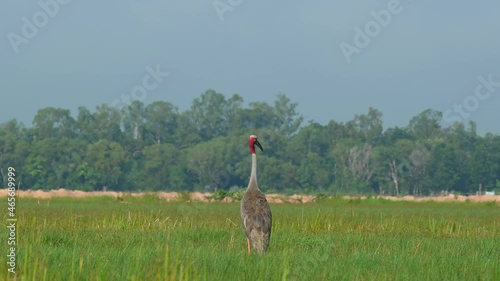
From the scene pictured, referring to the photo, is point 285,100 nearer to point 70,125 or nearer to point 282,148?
point 282,148

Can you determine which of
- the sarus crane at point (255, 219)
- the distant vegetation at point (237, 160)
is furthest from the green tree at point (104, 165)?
the sarus crane at point (255, 219)

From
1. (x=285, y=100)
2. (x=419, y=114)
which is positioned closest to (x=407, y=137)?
(x=419, y=114)

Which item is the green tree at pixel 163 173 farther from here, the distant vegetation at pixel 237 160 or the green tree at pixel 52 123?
the green tree at pixel 52 123

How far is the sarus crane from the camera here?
12664mm

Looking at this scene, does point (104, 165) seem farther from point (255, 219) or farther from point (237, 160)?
point (255, 219)

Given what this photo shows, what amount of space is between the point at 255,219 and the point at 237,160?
3401 inches

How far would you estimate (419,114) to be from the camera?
117 m

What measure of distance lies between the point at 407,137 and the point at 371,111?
20.5 ft

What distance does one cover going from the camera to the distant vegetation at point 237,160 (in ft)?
306

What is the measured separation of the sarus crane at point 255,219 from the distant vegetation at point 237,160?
7507cm

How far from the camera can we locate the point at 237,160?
99.3m

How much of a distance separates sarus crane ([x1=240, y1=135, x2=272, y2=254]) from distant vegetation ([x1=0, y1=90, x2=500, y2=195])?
246ft

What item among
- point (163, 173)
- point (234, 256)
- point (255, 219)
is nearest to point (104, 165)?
point (163, 173)

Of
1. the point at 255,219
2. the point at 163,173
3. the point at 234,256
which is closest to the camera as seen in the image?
the point at 234,256
